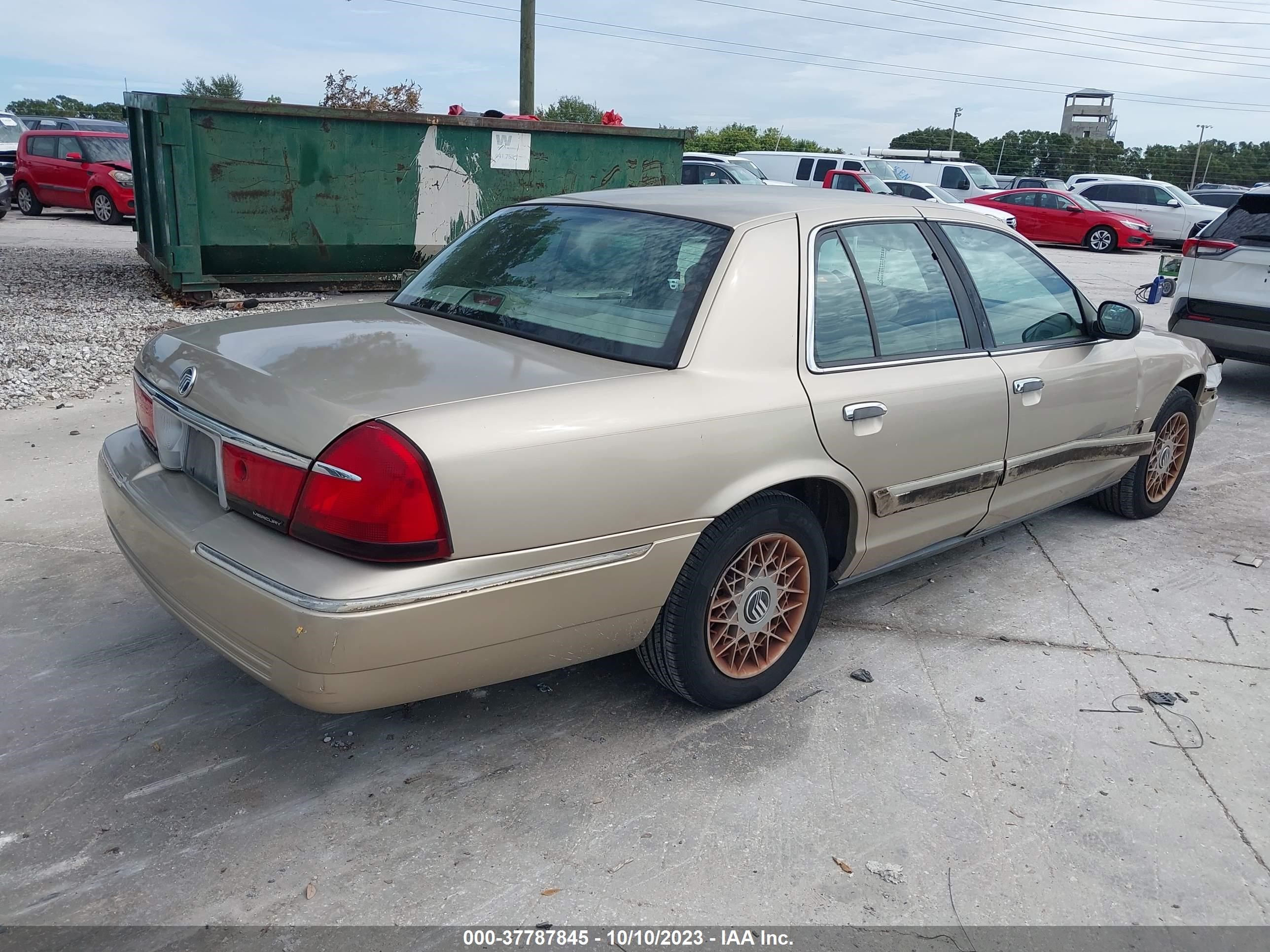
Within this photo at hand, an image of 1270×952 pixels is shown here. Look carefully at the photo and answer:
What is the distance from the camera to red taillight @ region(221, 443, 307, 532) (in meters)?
2.50

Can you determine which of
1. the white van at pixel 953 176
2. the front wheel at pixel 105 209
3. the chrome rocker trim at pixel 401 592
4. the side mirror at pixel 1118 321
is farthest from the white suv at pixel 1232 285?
the white van at pixel 953 176

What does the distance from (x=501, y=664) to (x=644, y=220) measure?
1605 millimetres

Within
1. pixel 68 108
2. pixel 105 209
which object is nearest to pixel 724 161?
pixel 105 209

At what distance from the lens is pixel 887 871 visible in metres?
2.61

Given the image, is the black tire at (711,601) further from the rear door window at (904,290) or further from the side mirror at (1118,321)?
the side mirror at (1118,321)

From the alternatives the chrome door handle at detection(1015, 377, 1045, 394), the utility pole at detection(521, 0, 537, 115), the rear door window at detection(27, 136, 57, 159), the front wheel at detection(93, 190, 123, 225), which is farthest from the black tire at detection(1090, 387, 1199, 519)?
the rear door window at detection(27, 136, 57, 159)

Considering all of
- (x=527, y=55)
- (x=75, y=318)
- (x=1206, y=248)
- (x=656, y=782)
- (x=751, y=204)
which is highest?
(x=527, y=55)

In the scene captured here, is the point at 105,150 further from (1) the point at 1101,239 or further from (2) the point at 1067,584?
(1) the point at 1101,239

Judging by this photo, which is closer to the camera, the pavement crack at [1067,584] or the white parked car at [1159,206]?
the pavement crack at [1067,584]

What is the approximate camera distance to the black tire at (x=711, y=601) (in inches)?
117

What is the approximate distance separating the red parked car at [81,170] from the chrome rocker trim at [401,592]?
17.1m

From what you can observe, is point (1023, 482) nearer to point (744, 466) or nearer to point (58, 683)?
point (744, 466)

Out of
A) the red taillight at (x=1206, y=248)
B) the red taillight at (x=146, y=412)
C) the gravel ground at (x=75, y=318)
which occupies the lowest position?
the gravel ground at (x=75, y=318)

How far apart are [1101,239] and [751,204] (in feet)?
76.9
